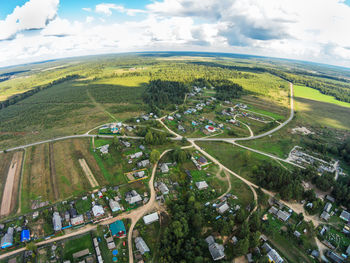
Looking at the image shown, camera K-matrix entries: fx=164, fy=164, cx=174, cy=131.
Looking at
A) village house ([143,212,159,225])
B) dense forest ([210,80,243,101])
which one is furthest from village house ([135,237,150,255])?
dense forest ([210,80,243,101])

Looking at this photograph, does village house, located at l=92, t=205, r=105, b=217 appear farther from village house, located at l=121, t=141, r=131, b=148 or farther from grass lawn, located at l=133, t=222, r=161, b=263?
village house, located at l=121, t=141, r=131, b=148

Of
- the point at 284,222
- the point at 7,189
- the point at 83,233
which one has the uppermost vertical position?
the point at 7,189

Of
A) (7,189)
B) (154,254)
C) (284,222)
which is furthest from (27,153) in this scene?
(284,222)

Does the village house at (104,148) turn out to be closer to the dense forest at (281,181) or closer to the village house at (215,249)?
the village house at (215,249)

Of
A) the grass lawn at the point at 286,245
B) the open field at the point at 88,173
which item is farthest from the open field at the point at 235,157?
the open field at the point at 88,173

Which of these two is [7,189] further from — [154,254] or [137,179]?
[154,254]

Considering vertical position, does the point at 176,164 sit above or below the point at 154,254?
above

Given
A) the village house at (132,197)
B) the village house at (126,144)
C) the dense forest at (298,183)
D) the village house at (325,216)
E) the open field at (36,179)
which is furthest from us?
the village house at (126,144)

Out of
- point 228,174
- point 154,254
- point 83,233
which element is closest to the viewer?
point 154,254
